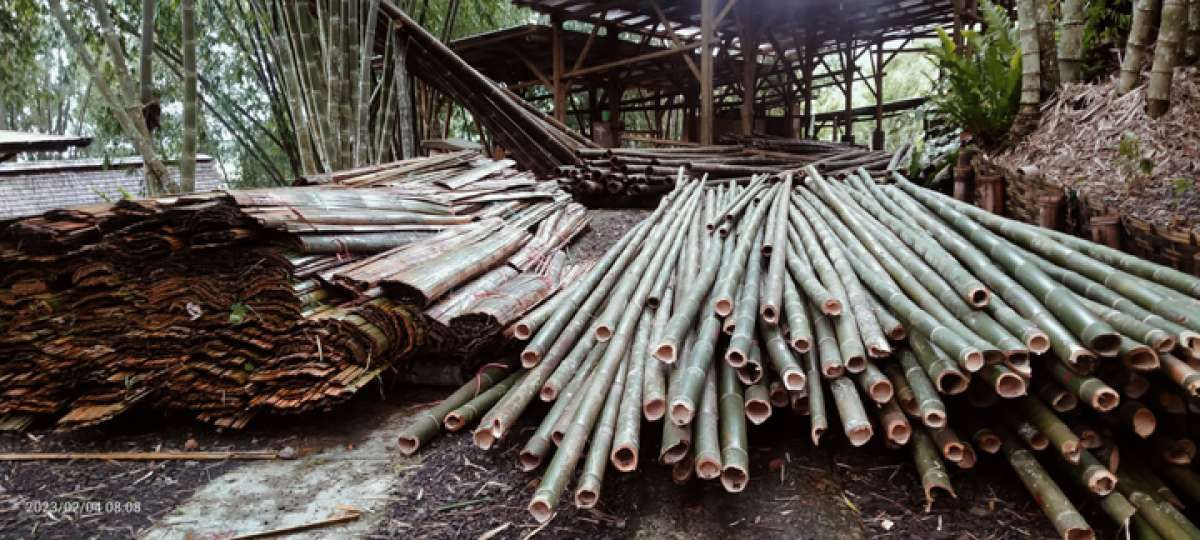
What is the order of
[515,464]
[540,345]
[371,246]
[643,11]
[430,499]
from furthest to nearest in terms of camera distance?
[643,11] → [371,246] → [540,345] → [515,464] → [430,499]

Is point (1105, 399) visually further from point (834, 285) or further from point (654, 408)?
point (654, 408)

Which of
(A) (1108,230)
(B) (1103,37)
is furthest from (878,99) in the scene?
(A) (1108,230)

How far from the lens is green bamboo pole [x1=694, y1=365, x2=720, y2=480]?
1865 millimetres

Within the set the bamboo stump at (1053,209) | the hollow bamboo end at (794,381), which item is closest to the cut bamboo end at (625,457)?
the hollow bamboo end at (794,381)

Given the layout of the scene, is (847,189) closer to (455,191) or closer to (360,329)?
(455,191)

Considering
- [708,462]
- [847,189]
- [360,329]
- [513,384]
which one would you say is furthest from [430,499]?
[847,189]

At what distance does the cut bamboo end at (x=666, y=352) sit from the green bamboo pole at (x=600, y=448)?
0.21m

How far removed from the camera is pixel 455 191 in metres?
4.82

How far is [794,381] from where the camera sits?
202 centimetres

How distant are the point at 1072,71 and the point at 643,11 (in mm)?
6821

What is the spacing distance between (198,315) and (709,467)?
226cm

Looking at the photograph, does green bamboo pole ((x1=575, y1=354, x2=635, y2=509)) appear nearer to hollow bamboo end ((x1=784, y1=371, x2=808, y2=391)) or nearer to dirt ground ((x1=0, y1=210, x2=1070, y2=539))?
dirt ground ((x1=0, y1=210, x2=1070, y2=539))

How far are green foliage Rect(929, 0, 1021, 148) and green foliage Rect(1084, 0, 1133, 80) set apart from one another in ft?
1.26

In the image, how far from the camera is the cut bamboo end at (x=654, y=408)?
209cm
